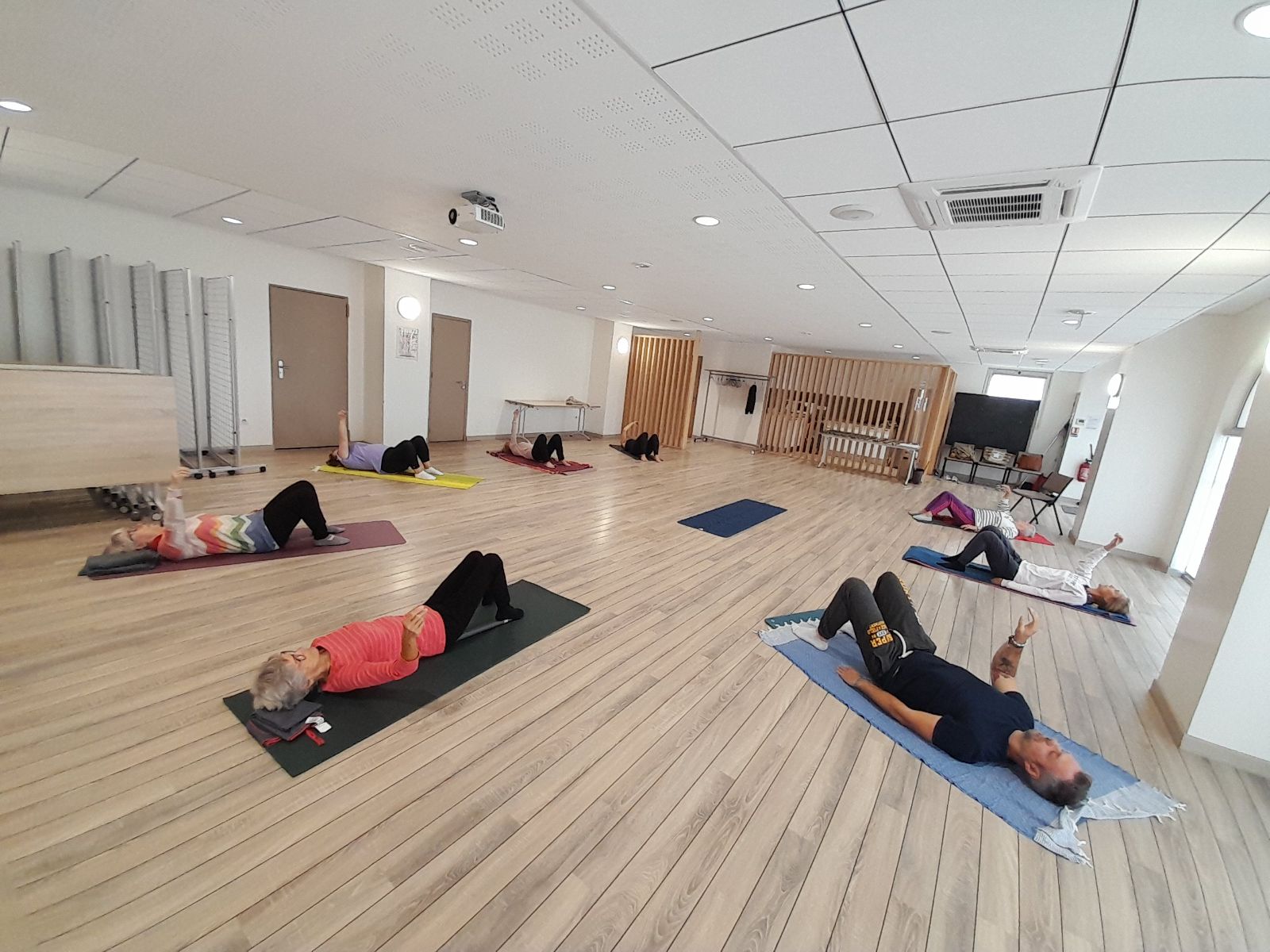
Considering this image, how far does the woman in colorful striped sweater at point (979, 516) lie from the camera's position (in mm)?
6215

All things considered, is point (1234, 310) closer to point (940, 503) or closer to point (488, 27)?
point (940, 503)

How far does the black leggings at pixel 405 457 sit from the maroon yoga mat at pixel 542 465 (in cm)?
167

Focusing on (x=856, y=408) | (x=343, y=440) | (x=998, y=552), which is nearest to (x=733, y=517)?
(x=998, y=552)

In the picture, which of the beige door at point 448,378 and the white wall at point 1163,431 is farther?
the beige door at point 448,378

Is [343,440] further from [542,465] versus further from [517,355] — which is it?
[517,355]

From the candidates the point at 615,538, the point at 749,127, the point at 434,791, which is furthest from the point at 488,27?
the point at 615,538

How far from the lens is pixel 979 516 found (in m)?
6.55

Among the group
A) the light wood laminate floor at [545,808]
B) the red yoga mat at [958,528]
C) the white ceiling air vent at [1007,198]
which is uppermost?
the white ceiling air vent at [1007,198]

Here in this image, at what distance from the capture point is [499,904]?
152 centimetres

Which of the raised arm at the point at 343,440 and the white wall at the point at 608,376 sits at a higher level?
the white wall at the point at 608,376

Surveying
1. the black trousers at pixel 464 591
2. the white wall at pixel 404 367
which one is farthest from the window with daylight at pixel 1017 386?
the black trousers at pixel 464 591

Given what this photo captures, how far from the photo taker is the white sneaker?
3244 mm

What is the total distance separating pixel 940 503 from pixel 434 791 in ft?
24.7

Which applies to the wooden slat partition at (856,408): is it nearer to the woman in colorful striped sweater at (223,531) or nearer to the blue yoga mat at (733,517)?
the blue yoga mat at (733,517)
